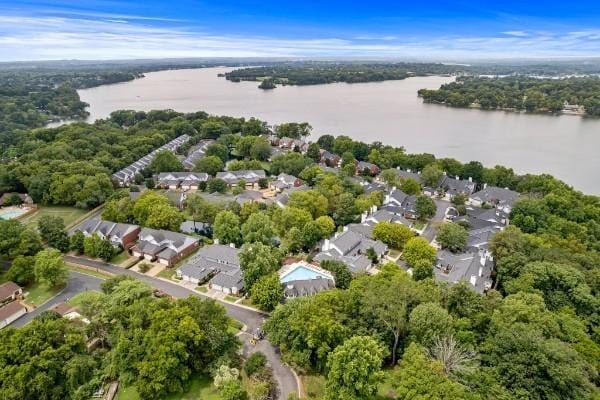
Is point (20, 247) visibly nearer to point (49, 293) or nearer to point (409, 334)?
point (49, 293)

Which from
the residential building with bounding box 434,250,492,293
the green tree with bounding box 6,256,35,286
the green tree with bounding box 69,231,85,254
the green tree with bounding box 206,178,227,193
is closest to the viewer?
the residential building with bounding box 434,250,492,293

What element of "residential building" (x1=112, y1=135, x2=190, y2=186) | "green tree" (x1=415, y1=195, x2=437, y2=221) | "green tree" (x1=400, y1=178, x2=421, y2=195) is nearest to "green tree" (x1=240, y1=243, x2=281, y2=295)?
"green tree" (x1=415, y1=195, x2=437, y2=221)

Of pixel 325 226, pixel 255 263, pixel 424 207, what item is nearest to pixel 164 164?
pixel 325 226

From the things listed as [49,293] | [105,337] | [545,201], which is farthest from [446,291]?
[49,293]

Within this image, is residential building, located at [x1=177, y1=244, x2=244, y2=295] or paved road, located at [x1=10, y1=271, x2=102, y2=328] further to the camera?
residential building, located at [x1=177, y1=244, x2=244, y2=295]

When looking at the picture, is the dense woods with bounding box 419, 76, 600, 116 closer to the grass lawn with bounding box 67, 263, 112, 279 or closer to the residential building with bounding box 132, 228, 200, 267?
the residential building with bounding box 132, 228, 200, 267

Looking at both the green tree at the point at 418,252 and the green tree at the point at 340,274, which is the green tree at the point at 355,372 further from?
the green tree at the point at 418,252
